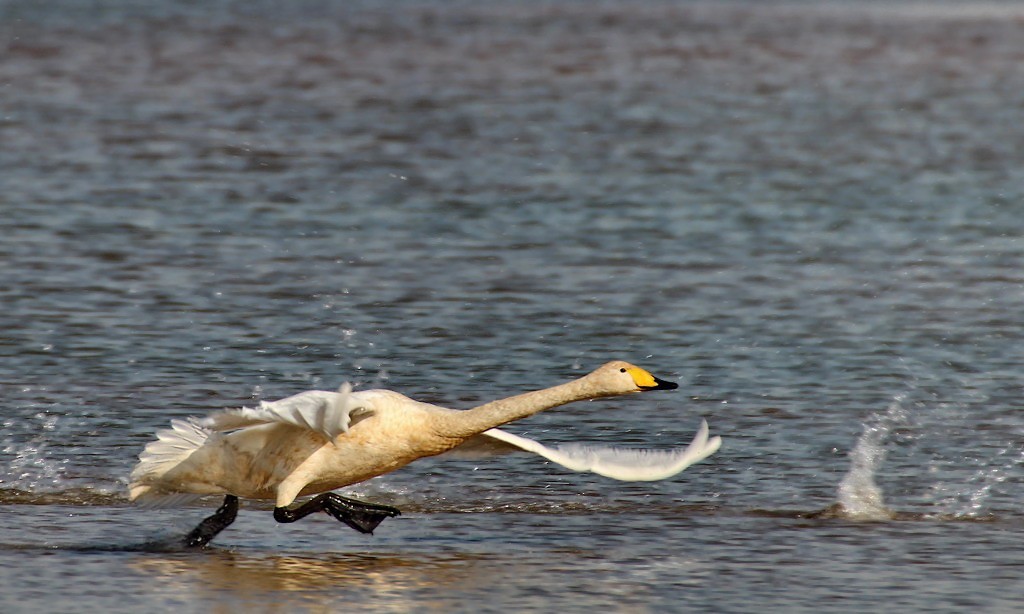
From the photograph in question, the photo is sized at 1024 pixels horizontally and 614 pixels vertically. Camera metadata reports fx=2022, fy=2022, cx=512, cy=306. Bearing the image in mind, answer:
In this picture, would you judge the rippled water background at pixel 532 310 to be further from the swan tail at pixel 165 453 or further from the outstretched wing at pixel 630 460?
the outstretched wing at pixel 630 460

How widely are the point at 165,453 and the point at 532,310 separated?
5.06 meters

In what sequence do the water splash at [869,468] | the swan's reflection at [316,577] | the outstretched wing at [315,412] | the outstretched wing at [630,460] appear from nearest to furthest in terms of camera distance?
the swan's reflection at [316,577]
the outstretched wing at [315,412]
the outstretched wing at [630,460]
the water splash at [869,468]

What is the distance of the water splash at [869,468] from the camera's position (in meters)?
9.73

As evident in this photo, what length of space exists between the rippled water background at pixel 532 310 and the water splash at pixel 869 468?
3cm

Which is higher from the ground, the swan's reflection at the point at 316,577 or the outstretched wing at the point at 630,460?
the outstretched wing at the point at 630,460

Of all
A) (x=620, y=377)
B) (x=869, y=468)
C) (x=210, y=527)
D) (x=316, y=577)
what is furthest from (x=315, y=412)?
(x=869, y=468)

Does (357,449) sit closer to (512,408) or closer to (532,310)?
(512,408)

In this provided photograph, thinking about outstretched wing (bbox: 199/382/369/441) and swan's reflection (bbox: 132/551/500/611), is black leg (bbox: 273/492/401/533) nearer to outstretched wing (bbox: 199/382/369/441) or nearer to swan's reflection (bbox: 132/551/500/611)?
swan's reflection (bbox: 132/551/500/611)

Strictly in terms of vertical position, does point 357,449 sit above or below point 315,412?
below

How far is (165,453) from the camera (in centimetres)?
914

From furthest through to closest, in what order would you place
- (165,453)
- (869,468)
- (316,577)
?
(869,468), (165,453), (316,577)

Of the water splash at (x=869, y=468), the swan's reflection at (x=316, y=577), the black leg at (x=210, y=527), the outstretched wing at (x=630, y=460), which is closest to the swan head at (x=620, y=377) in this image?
the outstretched wing at (x=630, y=460)

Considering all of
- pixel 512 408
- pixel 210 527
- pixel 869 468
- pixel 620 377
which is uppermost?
pixel 620 377

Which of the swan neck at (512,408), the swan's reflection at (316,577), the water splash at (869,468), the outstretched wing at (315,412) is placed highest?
the outstretched wing at (315,412)
